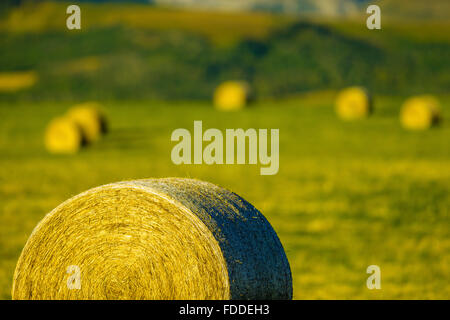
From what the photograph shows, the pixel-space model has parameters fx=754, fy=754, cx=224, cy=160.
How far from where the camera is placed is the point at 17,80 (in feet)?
191

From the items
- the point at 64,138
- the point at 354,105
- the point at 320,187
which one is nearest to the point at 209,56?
the point at 354,105

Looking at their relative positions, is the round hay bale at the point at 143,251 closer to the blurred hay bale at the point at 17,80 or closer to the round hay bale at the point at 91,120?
the round hay bale at the point at 91,120

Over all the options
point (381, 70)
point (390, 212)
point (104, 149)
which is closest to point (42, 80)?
point (381, 70)

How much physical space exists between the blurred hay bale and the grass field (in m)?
21.0

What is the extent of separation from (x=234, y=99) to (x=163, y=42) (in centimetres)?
2477

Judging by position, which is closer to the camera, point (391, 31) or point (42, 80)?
point (42, 80)

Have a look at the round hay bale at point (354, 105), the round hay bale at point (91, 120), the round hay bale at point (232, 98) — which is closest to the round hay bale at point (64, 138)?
the round hay bale at point (91, 120)

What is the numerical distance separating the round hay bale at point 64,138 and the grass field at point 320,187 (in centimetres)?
52

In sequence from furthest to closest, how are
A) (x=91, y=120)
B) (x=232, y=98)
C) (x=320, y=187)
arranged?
1. (x=232, y=98)
2. (x=91, y=120)
3. (x=320, y=187)

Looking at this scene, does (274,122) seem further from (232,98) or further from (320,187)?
(320,187)

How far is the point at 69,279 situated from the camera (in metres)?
6.68

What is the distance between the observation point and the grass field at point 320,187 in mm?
11023

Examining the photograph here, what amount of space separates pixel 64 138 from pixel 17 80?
3467 centimetres

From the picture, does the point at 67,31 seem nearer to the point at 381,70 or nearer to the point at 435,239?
the point at 381,70
